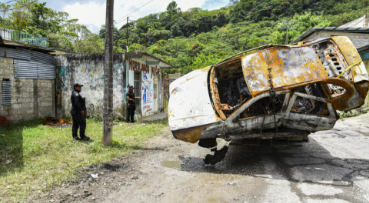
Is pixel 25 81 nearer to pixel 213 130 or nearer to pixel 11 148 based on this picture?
pixel 11 148

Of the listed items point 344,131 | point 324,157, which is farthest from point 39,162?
point 344,131

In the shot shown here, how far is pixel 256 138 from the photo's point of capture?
4906mm

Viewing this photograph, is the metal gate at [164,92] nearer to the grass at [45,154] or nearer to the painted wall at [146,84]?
the painted wall at [146,84]

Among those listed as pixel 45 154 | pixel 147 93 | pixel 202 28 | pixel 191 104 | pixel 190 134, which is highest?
pixel 202 28

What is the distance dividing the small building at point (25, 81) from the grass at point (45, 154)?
97 centimetres

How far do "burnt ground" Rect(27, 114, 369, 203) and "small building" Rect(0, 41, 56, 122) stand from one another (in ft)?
20.0

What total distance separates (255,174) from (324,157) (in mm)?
2135

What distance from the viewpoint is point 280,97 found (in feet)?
16.0

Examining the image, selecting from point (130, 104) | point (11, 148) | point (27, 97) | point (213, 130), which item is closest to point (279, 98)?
point (213, 130)

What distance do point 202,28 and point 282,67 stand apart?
87.7 m

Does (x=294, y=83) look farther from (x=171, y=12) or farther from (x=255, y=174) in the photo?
(x=171, y=12)

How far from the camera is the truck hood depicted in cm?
473

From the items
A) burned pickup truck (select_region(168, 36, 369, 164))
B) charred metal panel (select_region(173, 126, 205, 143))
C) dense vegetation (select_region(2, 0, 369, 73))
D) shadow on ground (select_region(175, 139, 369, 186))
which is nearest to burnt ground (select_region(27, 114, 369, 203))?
shadow on ground (select_region(175, 139, 369, 186))

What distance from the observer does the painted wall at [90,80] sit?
10.4 metres
